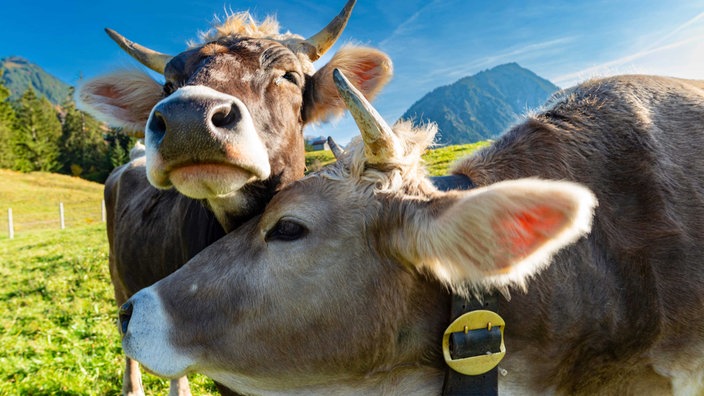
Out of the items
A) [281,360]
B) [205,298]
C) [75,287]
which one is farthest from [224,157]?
[75,287]

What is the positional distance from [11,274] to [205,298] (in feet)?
41.7

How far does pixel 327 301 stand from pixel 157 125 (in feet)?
3.81

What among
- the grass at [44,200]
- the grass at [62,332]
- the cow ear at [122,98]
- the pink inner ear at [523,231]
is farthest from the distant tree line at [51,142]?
the pink inner ear at [523,231]

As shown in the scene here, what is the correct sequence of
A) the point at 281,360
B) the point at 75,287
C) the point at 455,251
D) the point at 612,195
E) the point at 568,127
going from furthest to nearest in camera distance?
1. the point at 75,287
2. the point at 568,127
3. the point at 612,195
4. the point at 281,360
5. the point at 455,251

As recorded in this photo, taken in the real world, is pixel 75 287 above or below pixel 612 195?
below

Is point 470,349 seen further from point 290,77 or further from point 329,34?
point 329,34

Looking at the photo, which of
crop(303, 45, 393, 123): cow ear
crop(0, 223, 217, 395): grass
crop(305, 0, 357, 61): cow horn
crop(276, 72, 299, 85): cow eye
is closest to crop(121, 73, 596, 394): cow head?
crop(276, 72, 299, 85): cow eye

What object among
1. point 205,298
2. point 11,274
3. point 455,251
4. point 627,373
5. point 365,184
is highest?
point 365,184

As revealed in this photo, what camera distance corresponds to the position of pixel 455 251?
191 centimetres

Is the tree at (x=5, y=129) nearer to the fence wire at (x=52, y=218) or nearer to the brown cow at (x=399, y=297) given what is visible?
the fence wire at (x=52, y=218)

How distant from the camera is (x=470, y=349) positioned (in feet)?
6.73

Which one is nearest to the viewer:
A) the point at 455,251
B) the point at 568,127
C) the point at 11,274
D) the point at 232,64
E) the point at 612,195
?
the point at 455,251

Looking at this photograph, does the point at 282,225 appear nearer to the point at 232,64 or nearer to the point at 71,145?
the point at 232,64

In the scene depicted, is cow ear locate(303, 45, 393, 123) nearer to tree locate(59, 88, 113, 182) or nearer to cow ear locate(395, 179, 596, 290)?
cow ear locate(395, 179, 596, 290)
